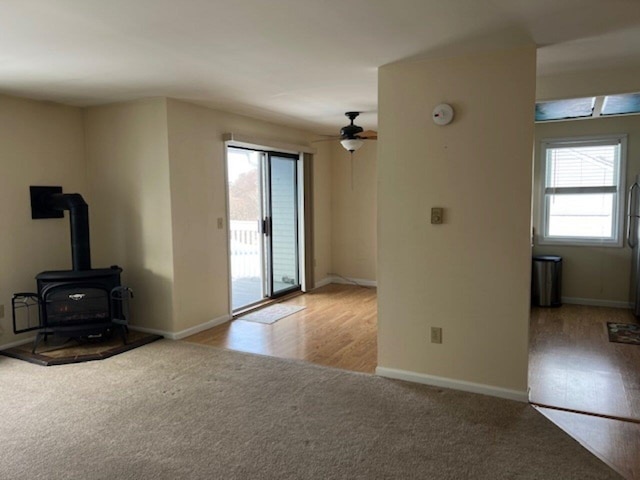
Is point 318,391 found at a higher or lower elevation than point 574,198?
lower

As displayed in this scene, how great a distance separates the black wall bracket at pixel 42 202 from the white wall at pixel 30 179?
0.04 metres

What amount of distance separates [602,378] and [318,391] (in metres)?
2.06

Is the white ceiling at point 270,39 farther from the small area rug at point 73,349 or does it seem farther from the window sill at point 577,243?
the window sill at point 577,243

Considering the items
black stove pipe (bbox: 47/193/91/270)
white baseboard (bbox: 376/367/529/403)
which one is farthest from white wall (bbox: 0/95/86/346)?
white baseboard (bbox: 376/367/529/403)

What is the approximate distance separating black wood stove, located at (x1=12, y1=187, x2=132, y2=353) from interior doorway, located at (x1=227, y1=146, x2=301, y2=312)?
1547mm

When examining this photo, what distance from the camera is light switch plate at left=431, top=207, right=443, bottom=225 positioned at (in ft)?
10.3

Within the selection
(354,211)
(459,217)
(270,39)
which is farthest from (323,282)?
(270,39)

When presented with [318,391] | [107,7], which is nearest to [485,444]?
[318,391]

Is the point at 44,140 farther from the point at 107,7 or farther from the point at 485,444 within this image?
the point at 485,444

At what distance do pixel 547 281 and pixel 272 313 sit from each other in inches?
128

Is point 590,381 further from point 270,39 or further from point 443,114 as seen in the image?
point 270,39

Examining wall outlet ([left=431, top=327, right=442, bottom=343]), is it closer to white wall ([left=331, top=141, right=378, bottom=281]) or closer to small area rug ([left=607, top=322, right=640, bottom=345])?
small area rug ([left=607, top=322, right=640, bottom=345])

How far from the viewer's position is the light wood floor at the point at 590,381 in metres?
2.53

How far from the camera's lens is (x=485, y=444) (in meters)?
2.51
